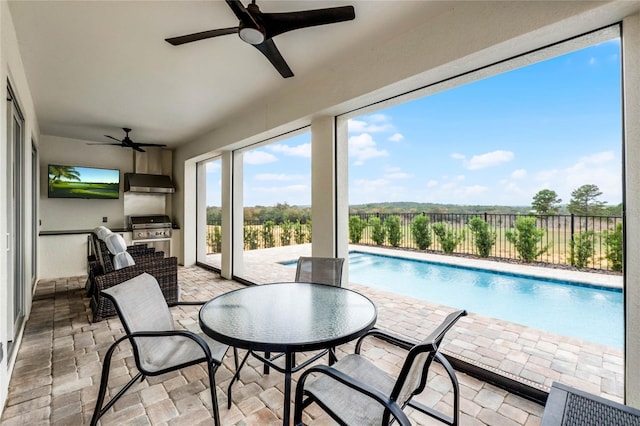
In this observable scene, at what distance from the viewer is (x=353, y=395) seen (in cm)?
138

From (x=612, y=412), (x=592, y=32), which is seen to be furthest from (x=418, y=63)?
(x=612, y=412)

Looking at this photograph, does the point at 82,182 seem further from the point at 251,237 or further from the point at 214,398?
the point at 214,398

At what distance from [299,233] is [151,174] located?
496 cm

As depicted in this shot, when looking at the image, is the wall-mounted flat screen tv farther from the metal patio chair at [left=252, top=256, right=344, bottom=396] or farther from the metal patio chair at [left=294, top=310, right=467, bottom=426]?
the metal patio chair at [left=294, top=310, right=467, bottom=426]

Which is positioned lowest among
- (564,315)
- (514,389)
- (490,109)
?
(564,315)

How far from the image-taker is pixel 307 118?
11.4ft

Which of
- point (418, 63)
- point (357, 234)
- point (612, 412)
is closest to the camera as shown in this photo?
point (612, 412)

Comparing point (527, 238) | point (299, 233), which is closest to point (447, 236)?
point (527, 238)

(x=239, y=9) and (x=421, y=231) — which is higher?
(x=239, y=9)

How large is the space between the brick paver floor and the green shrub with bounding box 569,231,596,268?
3875 mm

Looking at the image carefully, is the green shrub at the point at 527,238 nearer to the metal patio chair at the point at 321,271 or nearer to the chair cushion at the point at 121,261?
the metal patio chair at the point at 321,271

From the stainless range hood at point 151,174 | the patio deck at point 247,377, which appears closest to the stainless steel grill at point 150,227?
the stainless range hood at point 151,174

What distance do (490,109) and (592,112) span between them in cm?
187

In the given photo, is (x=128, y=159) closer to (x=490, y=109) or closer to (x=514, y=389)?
(x=514, y=389)
